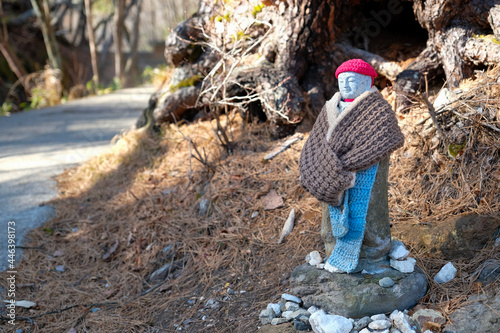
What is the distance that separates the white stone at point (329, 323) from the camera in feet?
7.10

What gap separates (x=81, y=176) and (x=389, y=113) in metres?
4.28

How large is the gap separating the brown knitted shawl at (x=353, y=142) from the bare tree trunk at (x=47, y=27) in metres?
11.3

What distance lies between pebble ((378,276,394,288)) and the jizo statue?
153 millimetres

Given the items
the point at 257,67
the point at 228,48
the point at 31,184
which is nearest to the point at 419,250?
the point at 257,67

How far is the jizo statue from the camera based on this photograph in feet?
7.13

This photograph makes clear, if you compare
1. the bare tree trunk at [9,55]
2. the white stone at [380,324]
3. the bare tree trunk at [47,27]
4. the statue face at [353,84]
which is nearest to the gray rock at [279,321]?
the white stone at [380,324]

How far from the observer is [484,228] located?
259 centimetres

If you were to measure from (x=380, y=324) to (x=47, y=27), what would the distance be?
475 inches

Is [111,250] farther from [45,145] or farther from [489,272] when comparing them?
[45,145]

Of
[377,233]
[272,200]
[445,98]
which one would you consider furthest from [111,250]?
[445,98]

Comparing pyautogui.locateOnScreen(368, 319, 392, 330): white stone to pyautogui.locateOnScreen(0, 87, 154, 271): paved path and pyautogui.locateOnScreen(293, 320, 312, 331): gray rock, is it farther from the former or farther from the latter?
pyautogui.locateOnScreen(0, 87, 154, 271): paved path

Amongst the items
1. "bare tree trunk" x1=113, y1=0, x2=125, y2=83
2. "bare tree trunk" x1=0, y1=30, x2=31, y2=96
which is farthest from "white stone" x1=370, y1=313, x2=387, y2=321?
"bare tree trunk" x1=0, y1=30, x2=31, y2=96

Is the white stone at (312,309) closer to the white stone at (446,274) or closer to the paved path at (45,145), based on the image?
the white stone at (446,274)

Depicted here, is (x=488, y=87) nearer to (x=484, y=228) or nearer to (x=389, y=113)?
(x=484, y=228)
